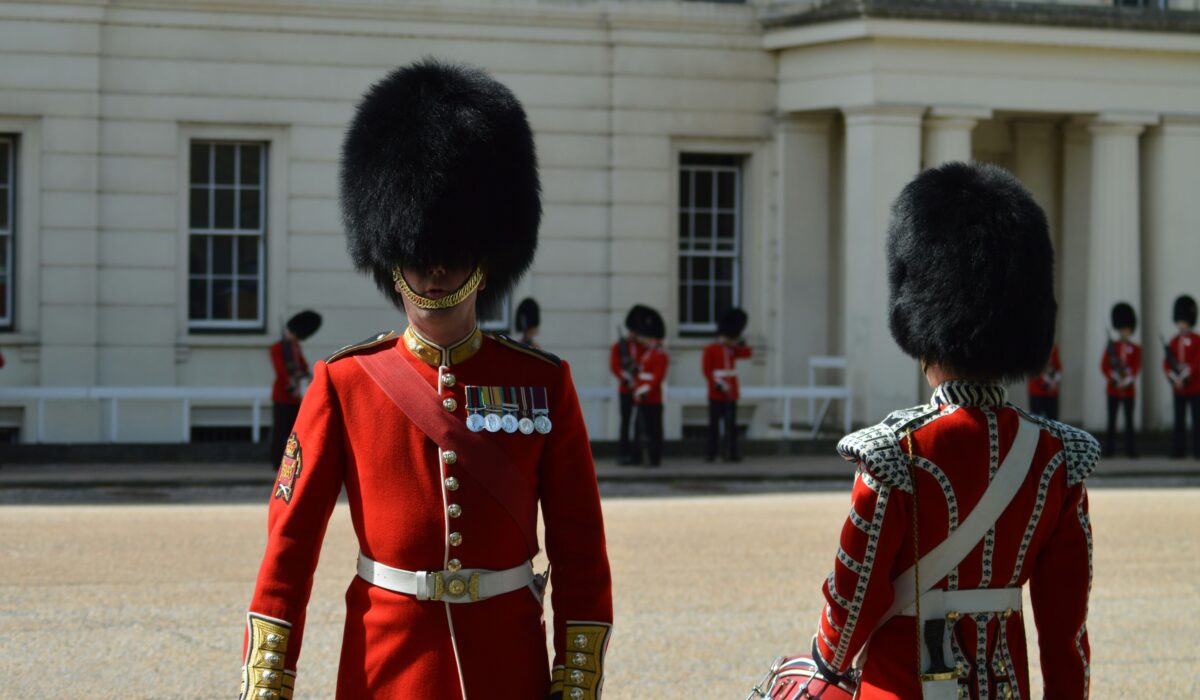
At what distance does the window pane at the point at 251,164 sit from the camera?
64.1 ft

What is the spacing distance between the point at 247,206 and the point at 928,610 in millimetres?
16444

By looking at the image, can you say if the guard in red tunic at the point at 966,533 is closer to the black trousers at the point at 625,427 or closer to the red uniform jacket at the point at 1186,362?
the black trousers at the point at 625,427

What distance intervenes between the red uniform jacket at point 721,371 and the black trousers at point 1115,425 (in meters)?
3.95

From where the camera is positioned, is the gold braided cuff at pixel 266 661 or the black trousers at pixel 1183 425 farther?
the black trousers at pixel 1183 425

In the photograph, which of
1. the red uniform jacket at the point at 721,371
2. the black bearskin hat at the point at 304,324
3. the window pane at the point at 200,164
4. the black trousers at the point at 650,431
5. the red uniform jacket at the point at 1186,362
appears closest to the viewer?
the black trousers at the point at 650,431

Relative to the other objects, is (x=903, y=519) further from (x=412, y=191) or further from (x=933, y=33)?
(x=933, y=33)

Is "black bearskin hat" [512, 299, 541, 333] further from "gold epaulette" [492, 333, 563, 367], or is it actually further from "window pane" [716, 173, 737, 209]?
"gold epaulette" [492, 333, 563, 367]

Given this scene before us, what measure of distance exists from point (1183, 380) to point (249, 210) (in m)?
9.72

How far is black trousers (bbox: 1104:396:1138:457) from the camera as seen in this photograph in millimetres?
19031

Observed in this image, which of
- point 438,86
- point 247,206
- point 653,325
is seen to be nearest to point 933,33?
point 653,325

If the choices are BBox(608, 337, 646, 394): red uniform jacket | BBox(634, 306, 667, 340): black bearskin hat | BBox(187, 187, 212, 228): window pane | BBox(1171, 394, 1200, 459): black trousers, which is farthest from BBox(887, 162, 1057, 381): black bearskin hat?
BBox(187, 187, 212, 228): window pane

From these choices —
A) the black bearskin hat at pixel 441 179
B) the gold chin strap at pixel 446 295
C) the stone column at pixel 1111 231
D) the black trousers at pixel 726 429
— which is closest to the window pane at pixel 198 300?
the black trousers at pixel 726 429

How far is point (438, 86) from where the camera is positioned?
4148 millimetres

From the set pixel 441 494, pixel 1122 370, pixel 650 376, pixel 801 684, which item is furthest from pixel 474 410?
pixel 1122 370
